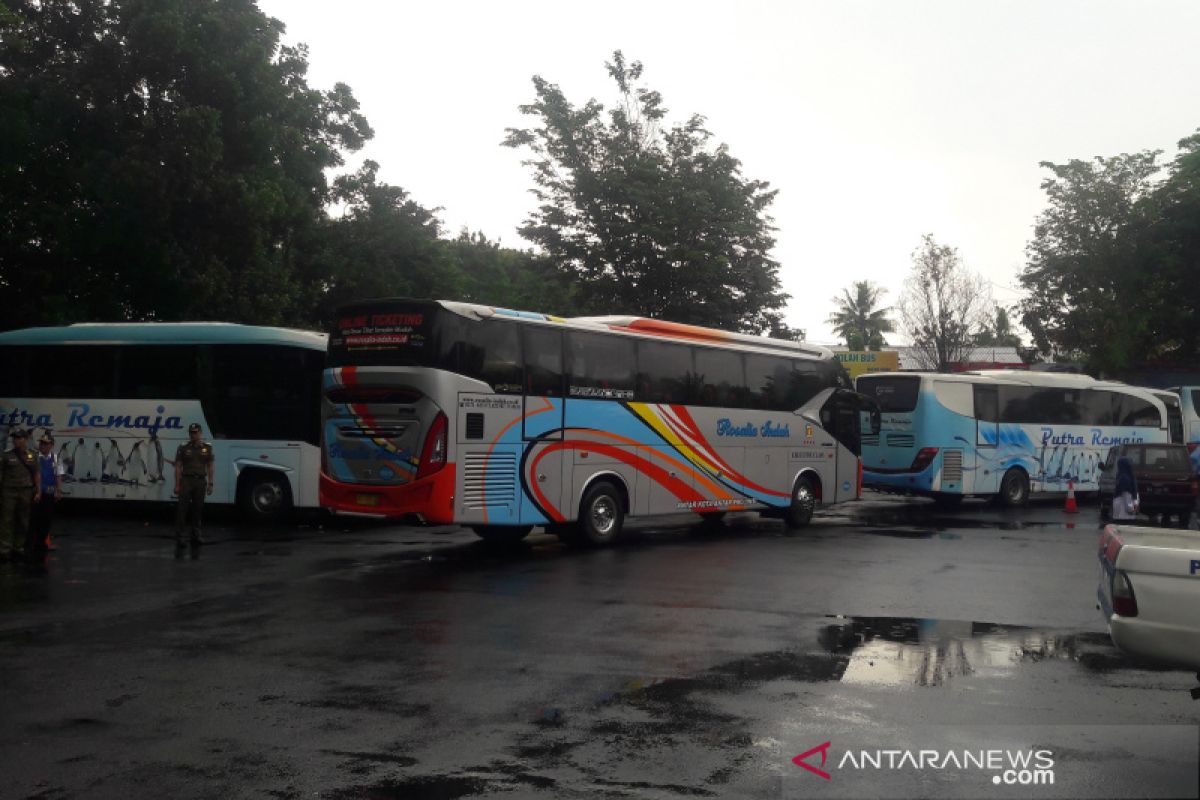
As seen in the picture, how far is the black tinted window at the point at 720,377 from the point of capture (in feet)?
65.4

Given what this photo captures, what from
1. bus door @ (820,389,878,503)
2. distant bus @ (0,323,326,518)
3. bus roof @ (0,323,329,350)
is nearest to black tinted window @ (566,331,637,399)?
distant bus @ (0,323,326,518)

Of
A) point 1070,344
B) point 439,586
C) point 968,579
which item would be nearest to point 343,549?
point 439,586

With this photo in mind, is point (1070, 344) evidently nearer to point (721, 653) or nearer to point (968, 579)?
point (968, 579)

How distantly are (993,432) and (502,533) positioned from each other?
1519 centimetres

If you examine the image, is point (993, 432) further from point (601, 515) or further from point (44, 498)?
point (44, 498)

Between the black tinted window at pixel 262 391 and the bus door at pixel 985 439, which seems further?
the bus door at pixel 985 439

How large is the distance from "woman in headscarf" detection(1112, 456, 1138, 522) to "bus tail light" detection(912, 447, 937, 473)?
605cm

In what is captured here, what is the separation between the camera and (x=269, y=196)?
1134 inches

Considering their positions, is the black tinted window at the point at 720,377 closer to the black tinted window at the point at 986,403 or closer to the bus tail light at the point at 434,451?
the bus tail light at the point at 434,451

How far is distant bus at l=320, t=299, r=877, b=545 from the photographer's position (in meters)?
15.3

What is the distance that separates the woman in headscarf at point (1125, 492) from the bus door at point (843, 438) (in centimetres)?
493

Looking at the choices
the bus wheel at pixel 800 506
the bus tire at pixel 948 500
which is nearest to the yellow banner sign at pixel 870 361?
the bus tire at pixel 948 500

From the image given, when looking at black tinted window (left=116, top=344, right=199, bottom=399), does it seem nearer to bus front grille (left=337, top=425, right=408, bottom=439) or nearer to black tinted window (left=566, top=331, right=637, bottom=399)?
bus front grille (left=337, top=425, right=408, bottom=439)

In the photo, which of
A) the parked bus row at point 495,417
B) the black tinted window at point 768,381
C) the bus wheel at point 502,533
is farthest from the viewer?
the black tinted window at point 768,381
